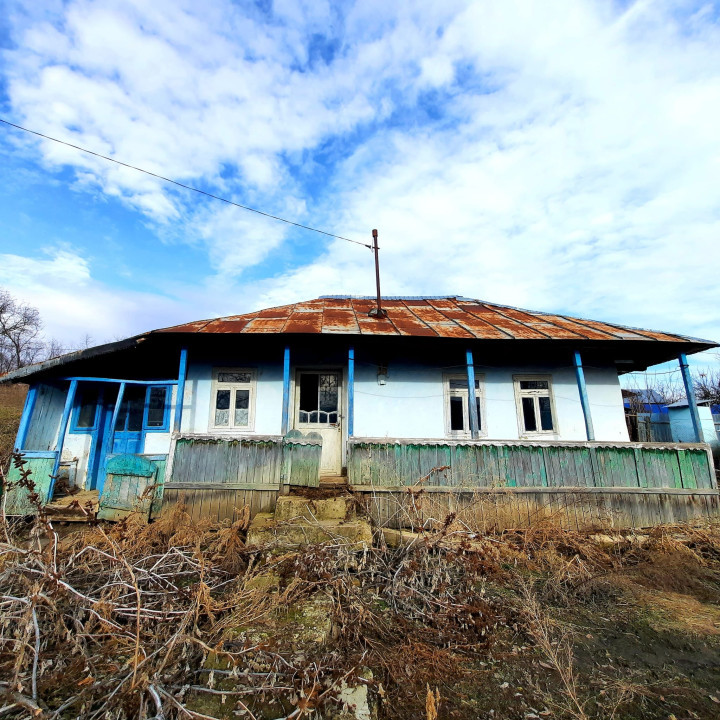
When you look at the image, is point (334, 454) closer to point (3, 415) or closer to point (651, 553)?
point (651, 553)

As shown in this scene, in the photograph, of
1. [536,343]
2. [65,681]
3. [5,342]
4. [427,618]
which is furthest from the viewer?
[5,342]

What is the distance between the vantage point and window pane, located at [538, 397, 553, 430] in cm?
854

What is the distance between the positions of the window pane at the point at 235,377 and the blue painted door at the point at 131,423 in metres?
1.85

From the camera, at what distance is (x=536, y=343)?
763 centimetres

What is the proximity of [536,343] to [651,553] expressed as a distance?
382 cm

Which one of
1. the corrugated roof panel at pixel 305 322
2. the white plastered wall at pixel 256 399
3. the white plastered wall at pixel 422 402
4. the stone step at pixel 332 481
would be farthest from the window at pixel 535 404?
the white plastered wall at pixel 256 399

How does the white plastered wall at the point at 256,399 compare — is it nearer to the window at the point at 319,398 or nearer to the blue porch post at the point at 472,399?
the window at the point at 319,398

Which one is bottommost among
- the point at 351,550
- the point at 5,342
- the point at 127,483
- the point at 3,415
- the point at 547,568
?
the point at 547,568

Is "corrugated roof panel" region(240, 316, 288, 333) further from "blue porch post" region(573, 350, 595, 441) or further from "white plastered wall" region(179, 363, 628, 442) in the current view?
"blue porch post" region(573, 350, 595, 441)

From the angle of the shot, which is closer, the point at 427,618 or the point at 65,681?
the point at 65,681

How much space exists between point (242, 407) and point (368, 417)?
270 centimetres

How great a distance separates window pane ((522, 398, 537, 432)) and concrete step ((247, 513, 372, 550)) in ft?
16.2

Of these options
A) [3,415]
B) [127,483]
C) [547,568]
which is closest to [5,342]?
[3,415]

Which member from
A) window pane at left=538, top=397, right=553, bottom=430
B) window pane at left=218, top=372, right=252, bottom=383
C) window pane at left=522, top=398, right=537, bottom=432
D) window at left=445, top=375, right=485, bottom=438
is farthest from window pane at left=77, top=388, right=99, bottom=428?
window pane at left=538, top=397, right=553, bottom=430
